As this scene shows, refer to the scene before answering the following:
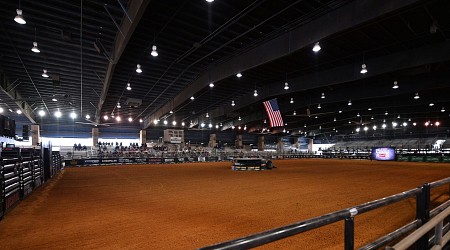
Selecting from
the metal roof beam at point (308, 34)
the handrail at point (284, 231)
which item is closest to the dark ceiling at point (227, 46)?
the metal roof beam at point (308, 34)

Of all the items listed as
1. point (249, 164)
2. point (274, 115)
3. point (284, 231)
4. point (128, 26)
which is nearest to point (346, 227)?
point (284, 231)

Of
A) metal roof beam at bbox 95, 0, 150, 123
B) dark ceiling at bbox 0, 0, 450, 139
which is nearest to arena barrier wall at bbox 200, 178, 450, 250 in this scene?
dark ceiling at bbox 0, 0, 450, 139

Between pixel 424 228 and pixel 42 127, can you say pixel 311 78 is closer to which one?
pixel 424 228

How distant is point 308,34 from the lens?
1052 cm

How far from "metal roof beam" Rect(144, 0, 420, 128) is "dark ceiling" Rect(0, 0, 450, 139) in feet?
0.12

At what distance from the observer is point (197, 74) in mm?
17906

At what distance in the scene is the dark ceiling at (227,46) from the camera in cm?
944

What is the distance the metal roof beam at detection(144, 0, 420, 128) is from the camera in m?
8.46

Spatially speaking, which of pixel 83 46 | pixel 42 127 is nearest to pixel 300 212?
pixel 83 46

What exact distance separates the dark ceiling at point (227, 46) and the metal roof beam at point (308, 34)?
0.04 meters

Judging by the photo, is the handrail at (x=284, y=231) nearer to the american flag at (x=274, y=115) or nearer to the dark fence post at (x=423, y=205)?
the dark fence post at (x=423, y=205)

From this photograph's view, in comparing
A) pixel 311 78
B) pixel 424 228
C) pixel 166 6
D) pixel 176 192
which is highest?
pixel 166 6

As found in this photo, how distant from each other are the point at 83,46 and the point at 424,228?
14.4 metres

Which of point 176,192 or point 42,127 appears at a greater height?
point 42,127
